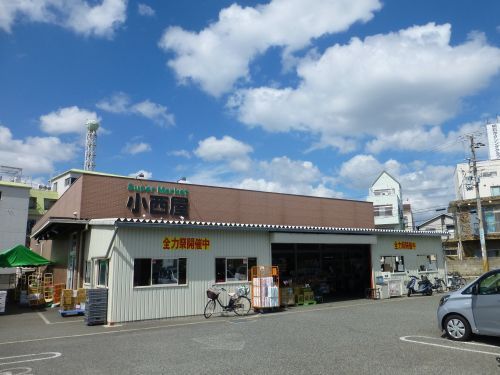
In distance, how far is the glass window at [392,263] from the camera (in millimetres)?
22523

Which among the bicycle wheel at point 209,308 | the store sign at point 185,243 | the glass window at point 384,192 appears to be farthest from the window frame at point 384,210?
the bicycle wheel at point 209,308

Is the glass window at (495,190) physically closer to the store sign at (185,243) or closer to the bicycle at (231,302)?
the bicycle at (231,302)

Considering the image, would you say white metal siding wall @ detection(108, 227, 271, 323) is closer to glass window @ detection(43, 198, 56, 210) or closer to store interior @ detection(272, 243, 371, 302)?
store interior @ detection(272, 243, 371, 302)

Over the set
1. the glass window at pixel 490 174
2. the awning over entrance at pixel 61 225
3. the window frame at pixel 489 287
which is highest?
the glass window at pixel 490 174

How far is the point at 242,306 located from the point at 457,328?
334 inches

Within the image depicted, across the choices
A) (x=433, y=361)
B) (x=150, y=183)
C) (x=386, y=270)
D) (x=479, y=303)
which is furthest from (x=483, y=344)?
(x=150, y=183)

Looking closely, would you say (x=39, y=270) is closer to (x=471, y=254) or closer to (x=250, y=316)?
(x=250, y=316)

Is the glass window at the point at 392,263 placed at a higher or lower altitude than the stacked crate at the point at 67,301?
higher

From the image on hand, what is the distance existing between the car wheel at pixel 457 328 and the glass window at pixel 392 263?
12656mm

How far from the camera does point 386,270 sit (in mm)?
22562

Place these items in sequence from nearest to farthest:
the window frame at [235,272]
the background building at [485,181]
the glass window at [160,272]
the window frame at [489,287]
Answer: the window frame at [489,287], the glass window at [160,272], the window frame at [235,272], the background building at [485,181]

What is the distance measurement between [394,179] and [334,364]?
61654 mm

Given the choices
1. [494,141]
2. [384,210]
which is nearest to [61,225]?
[494,141]

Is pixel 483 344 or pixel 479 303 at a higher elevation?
pixel 479 303
